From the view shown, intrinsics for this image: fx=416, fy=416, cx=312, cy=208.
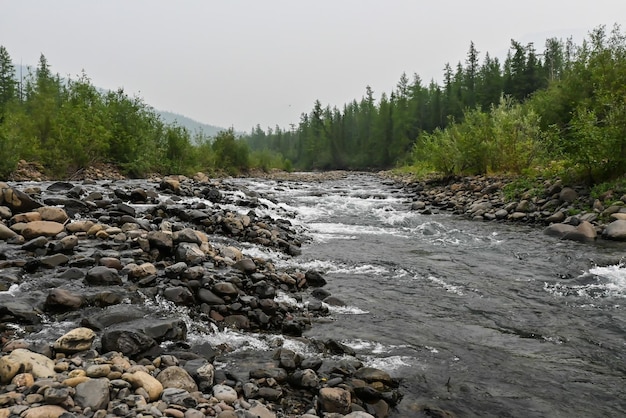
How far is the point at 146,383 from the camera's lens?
12.0 ft

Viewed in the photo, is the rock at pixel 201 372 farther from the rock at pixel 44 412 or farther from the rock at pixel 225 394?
the rock at pixel 44 412

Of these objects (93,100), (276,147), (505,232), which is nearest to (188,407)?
(505,232)

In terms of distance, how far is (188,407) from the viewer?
3490mm

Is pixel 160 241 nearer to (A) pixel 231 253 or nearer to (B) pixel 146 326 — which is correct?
(A) pixel 231 253

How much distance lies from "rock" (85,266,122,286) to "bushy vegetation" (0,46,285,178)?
15157mm

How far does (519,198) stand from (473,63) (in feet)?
239

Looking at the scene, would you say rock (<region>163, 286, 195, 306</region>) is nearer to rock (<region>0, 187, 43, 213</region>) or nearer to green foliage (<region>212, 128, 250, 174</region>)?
rock (<region>0, 187, 43, 213</region>)

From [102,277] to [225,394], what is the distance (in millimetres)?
3271

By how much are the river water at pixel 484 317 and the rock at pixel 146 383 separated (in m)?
2.36

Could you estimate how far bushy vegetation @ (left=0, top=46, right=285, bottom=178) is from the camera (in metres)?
22.1

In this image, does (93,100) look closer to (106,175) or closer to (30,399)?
(106,175)

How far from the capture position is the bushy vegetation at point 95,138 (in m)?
22.1

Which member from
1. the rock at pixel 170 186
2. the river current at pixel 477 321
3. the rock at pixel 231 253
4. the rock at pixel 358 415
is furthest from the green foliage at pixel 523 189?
the rock at pixel 358 415

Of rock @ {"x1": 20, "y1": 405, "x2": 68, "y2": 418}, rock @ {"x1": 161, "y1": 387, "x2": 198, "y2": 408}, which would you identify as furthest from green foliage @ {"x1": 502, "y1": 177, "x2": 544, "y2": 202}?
rock @ {"x1": 20, "y1": 405, "x2": 68, "y2": 418}
